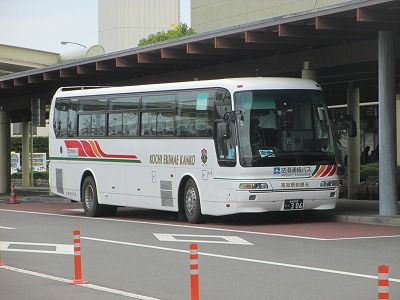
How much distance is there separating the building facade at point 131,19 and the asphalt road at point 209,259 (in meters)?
104

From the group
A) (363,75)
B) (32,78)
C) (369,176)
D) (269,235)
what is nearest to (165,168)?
(269,235)

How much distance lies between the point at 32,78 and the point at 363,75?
13.6 m

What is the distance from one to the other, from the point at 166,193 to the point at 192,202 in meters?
1.07

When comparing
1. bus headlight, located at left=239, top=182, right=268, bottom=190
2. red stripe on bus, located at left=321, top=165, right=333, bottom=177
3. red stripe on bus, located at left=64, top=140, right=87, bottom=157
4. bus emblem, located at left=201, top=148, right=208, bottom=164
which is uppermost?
red stripe on bus, located at left=64, top=140, right=87, bottom=157

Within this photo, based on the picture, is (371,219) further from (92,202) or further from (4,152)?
(4,152)

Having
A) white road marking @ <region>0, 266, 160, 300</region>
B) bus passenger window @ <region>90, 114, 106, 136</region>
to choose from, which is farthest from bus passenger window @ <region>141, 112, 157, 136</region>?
white road marking @ <region>0, 266, 160, 300</region>

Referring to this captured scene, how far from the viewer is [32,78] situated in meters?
32.3

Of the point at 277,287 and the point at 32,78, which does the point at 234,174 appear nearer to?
→ the point at 277,287

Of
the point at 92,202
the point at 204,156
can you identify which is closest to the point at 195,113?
the point at 204,156

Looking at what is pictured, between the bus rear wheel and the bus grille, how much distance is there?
3538 millimetres

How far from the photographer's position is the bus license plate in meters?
18.2

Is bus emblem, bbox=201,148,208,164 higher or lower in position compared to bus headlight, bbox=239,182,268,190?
higher

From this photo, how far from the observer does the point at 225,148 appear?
18.3 metres

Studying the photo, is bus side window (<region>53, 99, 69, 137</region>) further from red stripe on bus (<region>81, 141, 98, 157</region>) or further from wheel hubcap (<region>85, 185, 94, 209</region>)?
wheel hubcap (<region>85, 185, 94, 209</region>)
